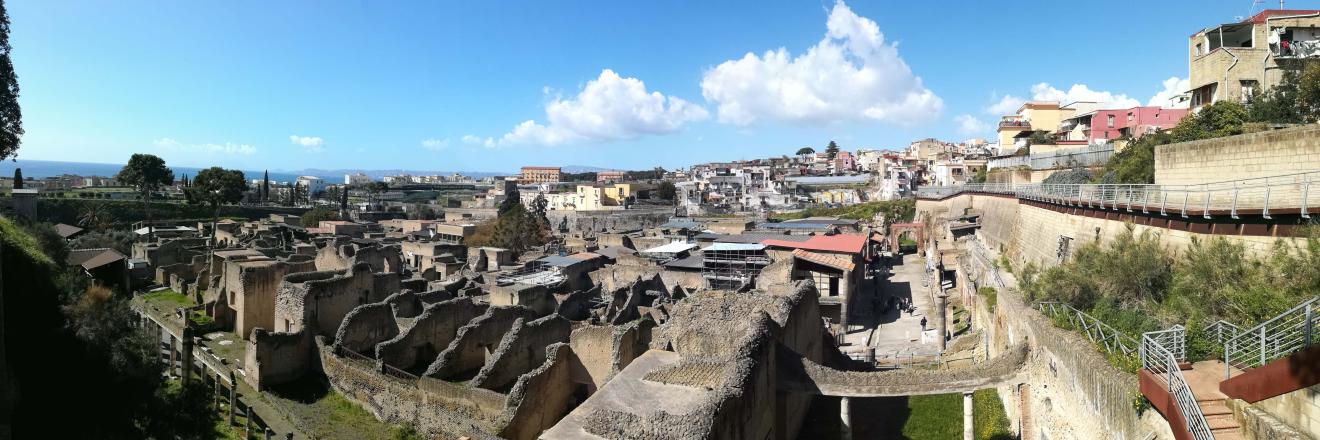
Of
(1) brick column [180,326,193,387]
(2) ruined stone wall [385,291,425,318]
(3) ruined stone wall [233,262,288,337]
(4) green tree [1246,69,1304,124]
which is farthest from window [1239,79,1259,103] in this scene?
(3) ruined stone wall [233,262,288,337]

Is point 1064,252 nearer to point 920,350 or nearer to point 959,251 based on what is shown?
point 920,350

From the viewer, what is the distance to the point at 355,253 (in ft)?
100

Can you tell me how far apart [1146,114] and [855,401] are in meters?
37.5

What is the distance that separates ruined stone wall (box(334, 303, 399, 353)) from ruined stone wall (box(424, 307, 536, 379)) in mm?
2878

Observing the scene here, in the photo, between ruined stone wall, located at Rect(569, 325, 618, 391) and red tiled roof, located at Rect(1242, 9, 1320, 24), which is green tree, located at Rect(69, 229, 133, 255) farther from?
Result: red tiled roof, located at Rect(1242, 9, 1320, 24)

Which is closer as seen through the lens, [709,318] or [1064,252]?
[709,318]

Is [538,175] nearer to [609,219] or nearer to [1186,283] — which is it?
[609,219]

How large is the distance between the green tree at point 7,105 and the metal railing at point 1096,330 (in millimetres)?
21942

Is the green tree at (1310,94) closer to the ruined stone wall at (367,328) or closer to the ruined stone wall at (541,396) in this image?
the ruined stone wall at (541,396)

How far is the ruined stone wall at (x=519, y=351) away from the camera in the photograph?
15609mm

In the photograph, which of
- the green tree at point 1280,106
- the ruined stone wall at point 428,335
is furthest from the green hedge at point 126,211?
the green tree at point 1280,106

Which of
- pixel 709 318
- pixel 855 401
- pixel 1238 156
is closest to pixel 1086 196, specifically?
pixel 1238 156

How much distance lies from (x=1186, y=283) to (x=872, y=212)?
50.6 meters

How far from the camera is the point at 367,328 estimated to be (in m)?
19.1
